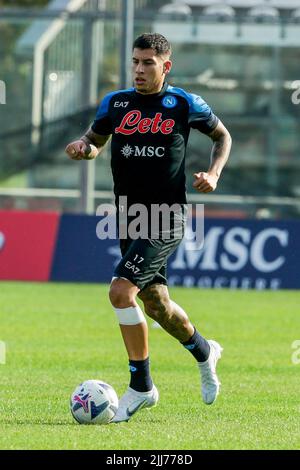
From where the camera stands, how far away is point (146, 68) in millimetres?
7984

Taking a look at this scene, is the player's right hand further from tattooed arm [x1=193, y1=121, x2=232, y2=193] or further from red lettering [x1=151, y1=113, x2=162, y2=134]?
tattooed arm [x1=193, y1=121, x2=232, y2=193]

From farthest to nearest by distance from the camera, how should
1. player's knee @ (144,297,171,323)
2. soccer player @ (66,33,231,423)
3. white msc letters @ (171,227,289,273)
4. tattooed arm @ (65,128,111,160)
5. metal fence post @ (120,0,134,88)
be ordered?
metal fence post @ (120,0,134,88) < white msc letters @ (171,227,289,273) < tattooed arm @ (65,128,111,160) < player's knee @ (144,297,171,323) < soccer player @ (66,33,231,423)

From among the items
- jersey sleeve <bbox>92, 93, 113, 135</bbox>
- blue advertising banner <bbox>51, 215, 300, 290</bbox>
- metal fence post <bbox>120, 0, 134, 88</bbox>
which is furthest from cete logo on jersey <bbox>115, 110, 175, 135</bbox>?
metal fence post <bbox>120, 0, 134, 88</bbox>

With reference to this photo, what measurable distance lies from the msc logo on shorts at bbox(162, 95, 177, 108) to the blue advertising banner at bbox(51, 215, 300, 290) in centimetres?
1147

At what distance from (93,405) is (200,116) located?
6.84 ft

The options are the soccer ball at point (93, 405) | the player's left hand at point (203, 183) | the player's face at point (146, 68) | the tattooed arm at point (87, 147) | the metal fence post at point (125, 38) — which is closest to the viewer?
the soccer ball at point (93, 405)

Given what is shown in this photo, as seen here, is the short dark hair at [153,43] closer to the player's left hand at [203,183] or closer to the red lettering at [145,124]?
the red lettering at [145,124]

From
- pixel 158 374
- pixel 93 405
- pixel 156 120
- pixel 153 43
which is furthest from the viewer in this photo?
pixel 158 374

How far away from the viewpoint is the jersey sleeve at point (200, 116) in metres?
8.25

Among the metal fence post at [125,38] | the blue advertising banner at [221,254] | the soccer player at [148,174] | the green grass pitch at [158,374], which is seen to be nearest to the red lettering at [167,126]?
the soccer player at [148,174]

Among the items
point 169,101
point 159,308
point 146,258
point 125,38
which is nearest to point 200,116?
point 169,101

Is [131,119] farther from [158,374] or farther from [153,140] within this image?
[158,374]

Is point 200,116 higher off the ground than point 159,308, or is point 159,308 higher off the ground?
point 200,116

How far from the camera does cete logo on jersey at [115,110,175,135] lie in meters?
8.09
